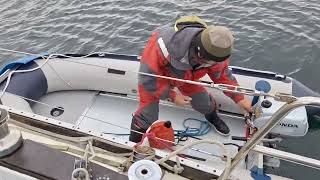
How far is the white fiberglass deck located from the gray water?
1.98 metres

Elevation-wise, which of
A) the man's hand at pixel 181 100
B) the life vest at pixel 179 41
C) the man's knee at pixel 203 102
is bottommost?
the man's hand at pixel 181 100

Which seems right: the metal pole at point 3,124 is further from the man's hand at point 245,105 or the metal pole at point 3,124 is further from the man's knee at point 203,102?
the man's hand at point 245,105

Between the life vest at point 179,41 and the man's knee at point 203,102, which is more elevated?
the life vest at point 179,41

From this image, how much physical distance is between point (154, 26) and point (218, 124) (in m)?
3.64

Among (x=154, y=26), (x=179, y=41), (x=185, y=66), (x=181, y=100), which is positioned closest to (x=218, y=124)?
(x=181, y=100)

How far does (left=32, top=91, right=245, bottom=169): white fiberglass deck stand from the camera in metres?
5.00

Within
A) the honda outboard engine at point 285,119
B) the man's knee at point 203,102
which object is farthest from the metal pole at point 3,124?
the honda outboard engine at point 285,119

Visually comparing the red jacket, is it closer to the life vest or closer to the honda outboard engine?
the life vest

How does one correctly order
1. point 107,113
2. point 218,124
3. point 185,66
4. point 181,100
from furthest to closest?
point 107,113
point 218,124
point 181,100
point 185,66

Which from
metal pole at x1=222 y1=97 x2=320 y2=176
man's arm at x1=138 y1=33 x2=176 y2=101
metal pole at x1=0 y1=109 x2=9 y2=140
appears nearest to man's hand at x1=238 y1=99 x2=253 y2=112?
man's arm at x1=138 y1=33 x2=176 y2=101

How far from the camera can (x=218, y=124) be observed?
485 centimetres

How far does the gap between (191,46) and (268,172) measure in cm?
164

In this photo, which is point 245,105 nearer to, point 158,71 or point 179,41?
point 158,71

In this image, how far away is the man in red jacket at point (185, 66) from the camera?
353cm
